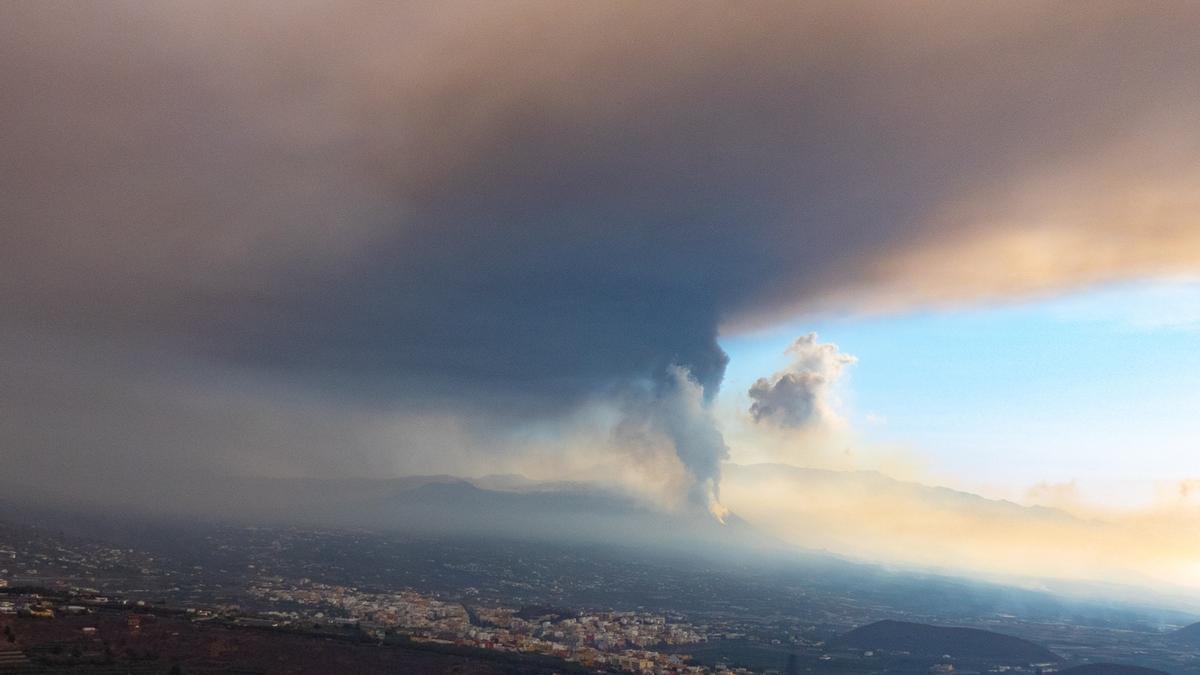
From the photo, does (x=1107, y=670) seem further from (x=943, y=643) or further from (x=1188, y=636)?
(x=1188, y=636)

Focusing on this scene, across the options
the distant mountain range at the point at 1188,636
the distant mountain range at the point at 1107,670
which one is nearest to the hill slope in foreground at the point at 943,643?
the distant mountain range at the point at 1107,670

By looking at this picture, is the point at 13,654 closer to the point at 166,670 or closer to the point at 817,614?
the point at 166,670

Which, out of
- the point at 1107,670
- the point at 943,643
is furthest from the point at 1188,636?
the point at 943,643

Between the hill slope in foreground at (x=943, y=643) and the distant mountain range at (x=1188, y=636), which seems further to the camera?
the distant mountain range at (x=1188, y=636)

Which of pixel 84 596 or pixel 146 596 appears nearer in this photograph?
pixel 84 596

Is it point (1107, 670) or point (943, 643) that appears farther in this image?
point (943, 643)

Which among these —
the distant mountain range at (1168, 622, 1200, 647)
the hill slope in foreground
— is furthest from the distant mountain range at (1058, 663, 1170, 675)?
the distant mountain range at (1168, 622, 1200, 647)

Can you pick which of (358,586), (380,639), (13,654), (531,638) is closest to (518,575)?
(358,586)

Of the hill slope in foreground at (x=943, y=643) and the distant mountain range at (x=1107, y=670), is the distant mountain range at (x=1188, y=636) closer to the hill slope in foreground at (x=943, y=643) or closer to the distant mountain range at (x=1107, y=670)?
the hill slope in foreground at (x=943, y=643)
